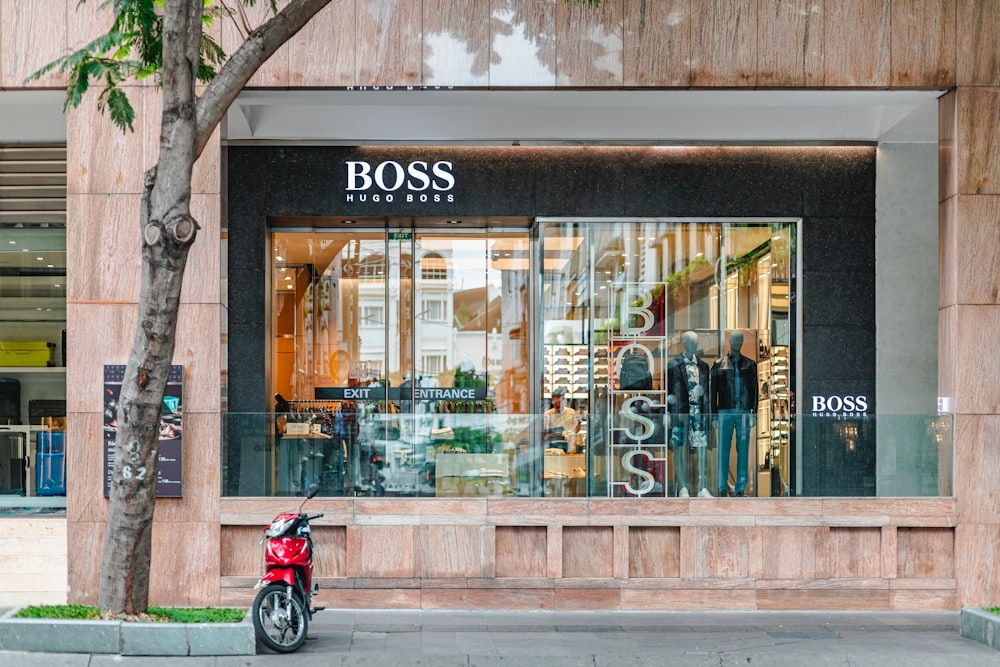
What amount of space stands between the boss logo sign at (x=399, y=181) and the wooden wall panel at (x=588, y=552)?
16.0 feet

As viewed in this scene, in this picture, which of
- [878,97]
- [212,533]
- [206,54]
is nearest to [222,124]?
[206,54]

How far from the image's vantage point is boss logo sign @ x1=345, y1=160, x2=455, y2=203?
13.2 m

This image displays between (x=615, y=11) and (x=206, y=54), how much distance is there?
4029 mm

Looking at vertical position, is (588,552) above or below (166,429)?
below

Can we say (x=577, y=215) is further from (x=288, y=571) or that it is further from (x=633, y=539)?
(x=288, y=571)

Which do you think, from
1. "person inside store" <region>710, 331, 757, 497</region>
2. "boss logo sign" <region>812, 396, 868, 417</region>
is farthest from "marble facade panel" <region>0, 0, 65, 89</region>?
"boss logo sign" <region>812, 396, 868, 417</region>

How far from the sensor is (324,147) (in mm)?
13172

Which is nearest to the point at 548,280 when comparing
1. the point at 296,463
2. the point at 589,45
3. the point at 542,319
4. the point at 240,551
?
the point at 542,319

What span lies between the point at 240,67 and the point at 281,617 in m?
4.33

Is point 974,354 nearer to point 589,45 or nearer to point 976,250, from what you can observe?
point 976,250

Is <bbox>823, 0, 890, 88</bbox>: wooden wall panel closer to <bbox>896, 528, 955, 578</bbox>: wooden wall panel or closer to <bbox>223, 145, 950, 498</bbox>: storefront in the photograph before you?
<bbox>223, 145, 950, 498</bbox>: storefront

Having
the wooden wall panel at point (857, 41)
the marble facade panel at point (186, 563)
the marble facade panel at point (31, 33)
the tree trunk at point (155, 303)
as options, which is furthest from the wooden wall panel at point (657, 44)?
the marble facade panel at point (186, 563)

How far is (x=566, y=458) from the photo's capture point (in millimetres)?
10742

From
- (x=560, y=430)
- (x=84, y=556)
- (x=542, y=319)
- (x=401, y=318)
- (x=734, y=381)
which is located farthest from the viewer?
(x=401, y=318)
